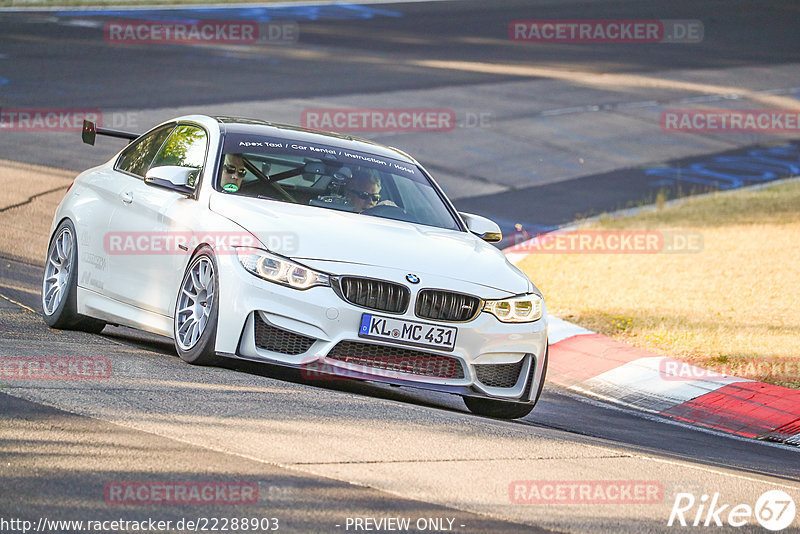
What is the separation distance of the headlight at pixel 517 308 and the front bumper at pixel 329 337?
0.26 feet

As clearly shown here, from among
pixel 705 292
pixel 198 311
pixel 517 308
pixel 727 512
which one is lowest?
pixel 705 292

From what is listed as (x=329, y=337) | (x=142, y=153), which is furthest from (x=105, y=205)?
(x=329, y=337)

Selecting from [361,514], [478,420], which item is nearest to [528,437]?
[478,420]

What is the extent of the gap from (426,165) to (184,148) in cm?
1151

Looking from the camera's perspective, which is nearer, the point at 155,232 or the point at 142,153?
the point at 155,232

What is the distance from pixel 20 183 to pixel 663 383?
9119 millimetres

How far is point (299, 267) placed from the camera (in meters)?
7.14

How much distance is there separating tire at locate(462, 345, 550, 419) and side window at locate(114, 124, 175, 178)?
9.44 feet

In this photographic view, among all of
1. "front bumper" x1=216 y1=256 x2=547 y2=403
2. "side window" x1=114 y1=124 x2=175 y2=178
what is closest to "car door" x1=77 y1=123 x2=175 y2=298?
"side window" x1=114 y1=124 x2=175 y2=178

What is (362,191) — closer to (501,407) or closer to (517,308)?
(517,308)

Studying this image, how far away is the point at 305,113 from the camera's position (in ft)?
72.5

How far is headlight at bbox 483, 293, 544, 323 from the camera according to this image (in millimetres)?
7492

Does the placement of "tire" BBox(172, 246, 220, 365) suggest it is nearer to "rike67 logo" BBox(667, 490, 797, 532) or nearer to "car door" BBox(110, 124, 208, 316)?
"car door" BBox(110, 124, 208, 316)

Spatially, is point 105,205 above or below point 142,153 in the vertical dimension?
below
